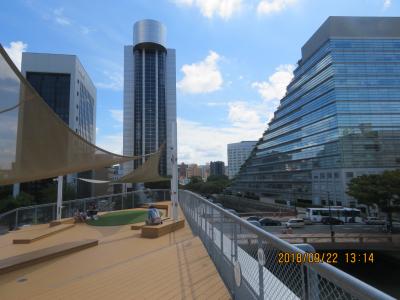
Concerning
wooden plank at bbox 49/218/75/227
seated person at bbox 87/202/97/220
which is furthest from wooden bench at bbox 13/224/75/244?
seated person at bbox 87/202/97/220

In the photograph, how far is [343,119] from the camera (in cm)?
5178

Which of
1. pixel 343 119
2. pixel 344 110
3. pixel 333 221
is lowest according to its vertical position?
pixel 333 221

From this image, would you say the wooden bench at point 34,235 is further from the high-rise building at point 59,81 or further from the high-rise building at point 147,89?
the high-rise building at point 147,89

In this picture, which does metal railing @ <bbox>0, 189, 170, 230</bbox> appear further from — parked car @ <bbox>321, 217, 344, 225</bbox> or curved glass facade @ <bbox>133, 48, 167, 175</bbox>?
curved glass facade @ <bbox>133, 48, 167, 175</bbox>

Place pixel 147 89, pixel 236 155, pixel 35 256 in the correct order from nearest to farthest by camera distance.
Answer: pixel 35 256, pixel 147 89, pixel 236 155

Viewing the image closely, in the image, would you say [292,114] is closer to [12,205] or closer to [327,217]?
[327,217]

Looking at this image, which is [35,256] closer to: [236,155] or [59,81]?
[59,81]

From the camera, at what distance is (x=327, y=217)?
38.6 m

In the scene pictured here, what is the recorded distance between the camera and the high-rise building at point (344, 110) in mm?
50750

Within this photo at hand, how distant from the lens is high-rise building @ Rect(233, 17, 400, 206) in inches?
1998

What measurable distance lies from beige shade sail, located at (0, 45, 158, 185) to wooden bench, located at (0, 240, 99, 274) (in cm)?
150

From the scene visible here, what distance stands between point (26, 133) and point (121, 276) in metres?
2.70

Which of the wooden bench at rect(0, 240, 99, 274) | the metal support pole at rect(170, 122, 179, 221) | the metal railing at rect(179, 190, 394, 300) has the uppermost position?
the metal support pole at rect(170, 122, 179, 221)

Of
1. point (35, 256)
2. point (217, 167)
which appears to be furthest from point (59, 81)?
point (217, 167)
